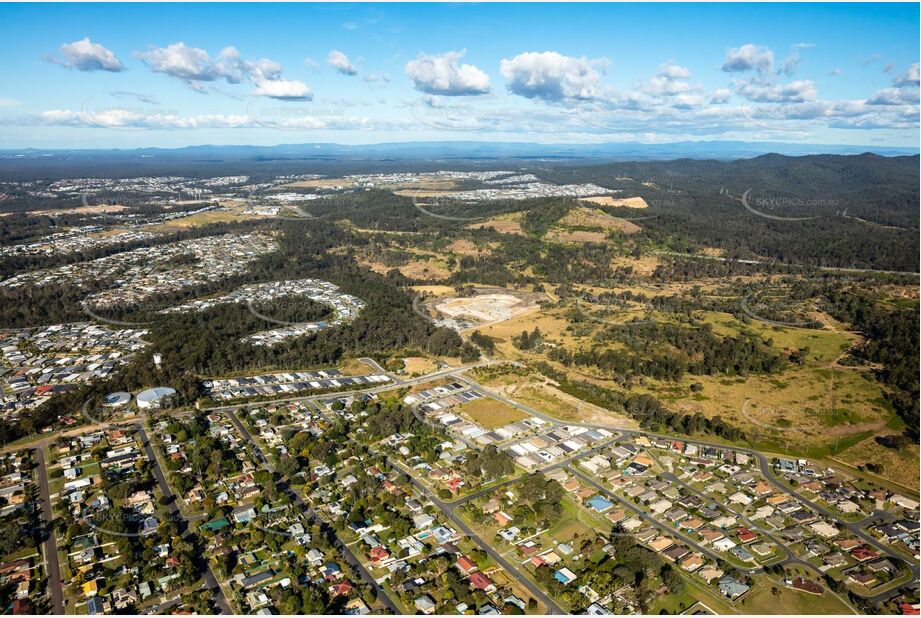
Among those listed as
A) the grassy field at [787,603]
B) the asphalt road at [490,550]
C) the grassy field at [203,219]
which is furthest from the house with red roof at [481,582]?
the grassy field at [203,219]

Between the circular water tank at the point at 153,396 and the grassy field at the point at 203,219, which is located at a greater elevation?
the grassy field at the point at 203,219

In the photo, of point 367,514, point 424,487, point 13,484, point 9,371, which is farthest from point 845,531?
point 9,371

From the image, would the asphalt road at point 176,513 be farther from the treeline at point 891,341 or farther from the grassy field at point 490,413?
the treeline at point 891,341

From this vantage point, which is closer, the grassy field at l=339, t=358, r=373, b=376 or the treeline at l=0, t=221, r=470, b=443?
the treeline at l=0, t=221, r=470, b=443

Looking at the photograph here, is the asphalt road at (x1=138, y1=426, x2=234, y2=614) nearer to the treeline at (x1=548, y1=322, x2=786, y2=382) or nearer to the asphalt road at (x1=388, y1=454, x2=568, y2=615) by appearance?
the asphalt road at (x1=388, y1=454, x2=568, y2=615)

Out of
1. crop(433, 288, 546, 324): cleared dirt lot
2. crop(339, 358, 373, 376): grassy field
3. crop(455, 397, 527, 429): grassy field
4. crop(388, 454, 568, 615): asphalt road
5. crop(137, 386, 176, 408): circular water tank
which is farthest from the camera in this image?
crop(433, 288, 546, 324): cleared dirt lot

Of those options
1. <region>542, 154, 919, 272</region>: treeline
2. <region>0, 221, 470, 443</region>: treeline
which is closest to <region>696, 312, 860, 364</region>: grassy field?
<region>0, 221, 470, 443</region>: treeline

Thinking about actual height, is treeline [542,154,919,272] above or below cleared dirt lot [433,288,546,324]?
above

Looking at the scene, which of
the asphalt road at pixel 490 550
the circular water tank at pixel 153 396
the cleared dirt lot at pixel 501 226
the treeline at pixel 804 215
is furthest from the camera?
the cleared dirt lot at pixel 501 226
